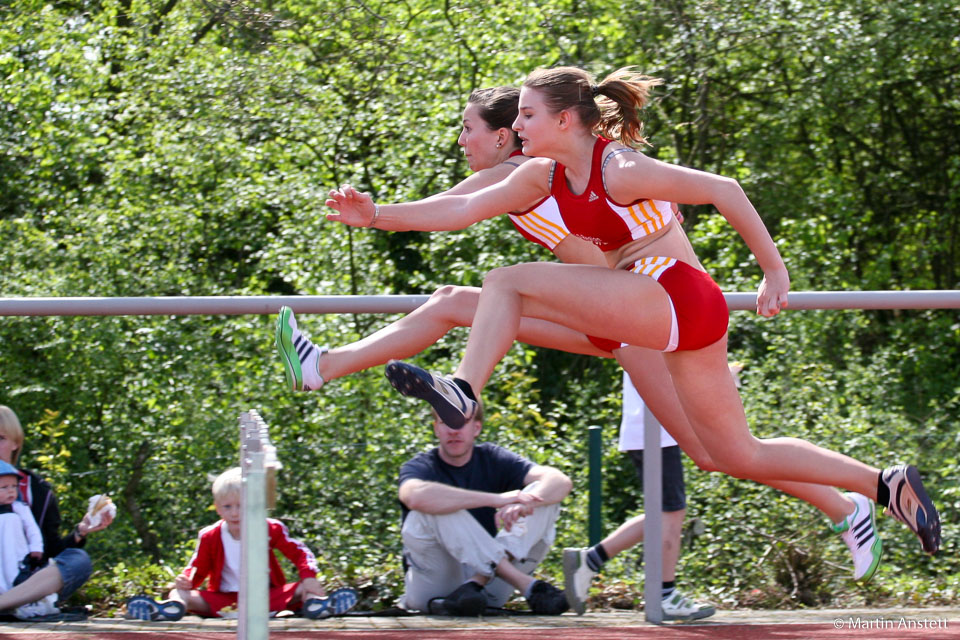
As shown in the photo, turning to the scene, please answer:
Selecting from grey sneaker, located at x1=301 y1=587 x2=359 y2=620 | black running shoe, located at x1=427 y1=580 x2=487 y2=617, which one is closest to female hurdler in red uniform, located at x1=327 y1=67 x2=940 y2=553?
black running shoe, located at x1=427 y1=580 x2=487 y2=617

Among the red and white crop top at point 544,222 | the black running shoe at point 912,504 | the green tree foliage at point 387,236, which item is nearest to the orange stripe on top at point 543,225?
the red and white crop top at point 544,222

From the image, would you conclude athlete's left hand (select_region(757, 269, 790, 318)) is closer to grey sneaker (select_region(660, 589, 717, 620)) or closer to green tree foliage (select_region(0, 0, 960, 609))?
grey sneaker (select_region(660, 589, 717, 620))

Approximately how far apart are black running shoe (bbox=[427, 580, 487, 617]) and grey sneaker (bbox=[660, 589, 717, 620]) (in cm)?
67

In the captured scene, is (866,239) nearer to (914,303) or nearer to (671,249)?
(914,303)

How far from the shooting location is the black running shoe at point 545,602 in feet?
14.9

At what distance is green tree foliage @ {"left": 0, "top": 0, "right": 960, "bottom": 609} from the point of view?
17.3 ft

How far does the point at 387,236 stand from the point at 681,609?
4.86m

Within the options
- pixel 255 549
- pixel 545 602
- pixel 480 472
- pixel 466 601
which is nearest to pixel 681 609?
pixel 545 602

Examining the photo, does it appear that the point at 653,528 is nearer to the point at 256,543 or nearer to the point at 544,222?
the point at 544,222

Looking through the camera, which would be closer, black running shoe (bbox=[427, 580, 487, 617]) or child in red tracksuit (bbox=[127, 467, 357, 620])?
black running shoe (bbox=[427, 580, 487, 617])

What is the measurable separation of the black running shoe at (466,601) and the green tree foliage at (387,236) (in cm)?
57

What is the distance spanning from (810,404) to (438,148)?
11.7 ft

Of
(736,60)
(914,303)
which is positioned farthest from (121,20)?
(914,303)

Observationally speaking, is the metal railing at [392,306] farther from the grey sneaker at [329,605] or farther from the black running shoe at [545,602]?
the grey sneaker at [329,605]
